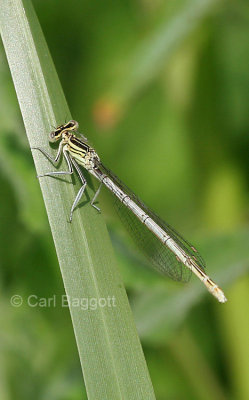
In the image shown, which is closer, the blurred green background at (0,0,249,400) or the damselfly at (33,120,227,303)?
the damselfly at (33,120,227,303)

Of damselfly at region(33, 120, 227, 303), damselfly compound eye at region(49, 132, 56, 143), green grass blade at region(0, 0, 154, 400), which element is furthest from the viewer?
damselfly at region(33, 120, 227, 303)

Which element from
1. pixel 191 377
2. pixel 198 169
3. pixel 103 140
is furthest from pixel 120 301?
pixel 103 140

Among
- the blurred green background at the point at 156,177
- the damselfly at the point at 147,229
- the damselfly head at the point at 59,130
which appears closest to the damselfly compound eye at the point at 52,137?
the damselfly head at the point at 59,130

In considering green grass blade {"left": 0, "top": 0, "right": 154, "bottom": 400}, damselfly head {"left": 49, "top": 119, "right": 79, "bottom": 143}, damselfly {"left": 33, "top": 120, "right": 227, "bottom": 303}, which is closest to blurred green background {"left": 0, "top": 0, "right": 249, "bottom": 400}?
damselfly {"left": 33, "top": 120, "right": 227, "bottom": 303}

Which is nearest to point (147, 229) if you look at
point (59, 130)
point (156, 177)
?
point (59, 130)

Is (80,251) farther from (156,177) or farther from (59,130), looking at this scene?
(156,177)

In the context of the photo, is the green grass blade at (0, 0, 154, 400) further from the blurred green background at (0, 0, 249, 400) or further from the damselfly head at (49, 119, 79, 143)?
the blurred green background at (0, 0, 249, 400)
